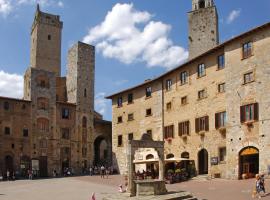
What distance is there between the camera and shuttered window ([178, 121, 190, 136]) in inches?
1693

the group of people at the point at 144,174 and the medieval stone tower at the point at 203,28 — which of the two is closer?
the group of people at the point at 144,174

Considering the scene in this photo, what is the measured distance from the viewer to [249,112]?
34719 millimetres

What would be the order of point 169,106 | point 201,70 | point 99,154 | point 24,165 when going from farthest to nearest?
1. point 99,154
2. point 24,165
3. point 169,106
4. point 201,70

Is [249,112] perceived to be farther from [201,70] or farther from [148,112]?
[148,112]

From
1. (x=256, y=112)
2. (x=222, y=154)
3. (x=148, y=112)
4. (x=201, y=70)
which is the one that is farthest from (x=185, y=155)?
(x=256, y=112)

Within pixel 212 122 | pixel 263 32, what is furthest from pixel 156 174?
pixel 263 32

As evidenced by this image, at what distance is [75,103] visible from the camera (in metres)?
60.0

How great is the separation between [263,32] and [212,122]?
9800mm

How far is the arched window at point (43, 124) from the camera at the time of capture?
5641cm

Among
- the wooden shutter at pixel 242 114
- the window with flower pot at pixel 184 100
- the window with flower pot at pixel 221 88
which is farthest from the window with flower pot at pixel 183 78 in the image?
the wooden shutter at pixel 242 114

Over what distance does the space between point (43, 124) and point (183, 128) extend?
71.2 feet

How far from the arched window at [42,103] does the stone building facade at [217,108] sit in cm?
1299

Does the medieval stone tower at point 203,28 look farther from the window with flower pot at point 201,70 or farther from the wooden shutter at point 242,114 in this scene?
the wooden shutter at point 242,114

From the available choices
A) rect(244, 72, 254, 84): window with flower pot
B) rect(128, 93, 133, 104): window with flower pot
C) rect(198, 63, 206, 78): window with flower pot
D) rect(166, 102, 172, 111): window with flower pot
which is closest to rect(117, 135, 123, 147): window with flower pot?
rect(128, 93, 133, 104): window with flower pot
